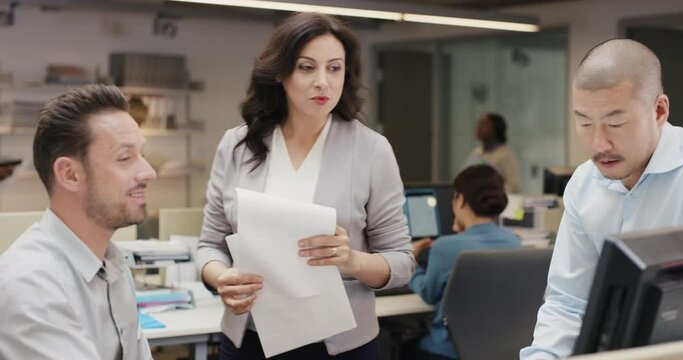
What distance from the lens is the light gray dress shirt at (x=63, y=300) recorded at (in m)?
1.55

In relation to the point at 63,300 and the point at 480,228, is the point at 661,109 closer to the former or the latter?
the point at 63,300

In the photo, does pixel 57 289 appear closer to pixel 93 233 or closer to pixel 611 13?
pixel 93 233

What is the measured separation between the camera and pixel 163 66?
8.79m

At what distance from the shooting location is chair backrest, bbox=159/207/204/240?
3.97 meters

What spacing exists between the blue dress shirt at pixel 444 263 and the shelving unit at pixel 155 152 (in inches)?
190

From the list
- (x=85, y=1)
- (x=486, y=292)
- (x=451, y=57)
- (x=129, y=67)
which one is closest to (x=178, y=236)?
(x=486, y=292)

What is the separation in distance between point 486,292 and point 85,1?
5522mm

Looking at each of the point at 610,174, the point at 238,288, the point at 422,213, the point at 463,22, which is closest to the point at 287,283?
the point at 238,288

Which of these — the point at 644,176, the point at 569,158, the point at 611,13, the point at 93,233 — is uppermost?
the point at 611,13

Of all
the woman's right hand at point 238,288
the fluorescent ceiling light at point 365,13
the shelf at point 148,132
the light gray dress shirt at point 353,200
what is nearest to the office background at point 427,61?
the shelf at point 148,132

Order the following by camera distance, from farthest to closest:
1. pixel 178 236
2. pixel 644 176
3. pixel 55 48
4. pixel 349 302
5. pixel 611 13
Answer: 1. pixel 55 48
2. pixel 611 13
3. pixel 178 236
4. pixel 349 302
5. pixel 644 176

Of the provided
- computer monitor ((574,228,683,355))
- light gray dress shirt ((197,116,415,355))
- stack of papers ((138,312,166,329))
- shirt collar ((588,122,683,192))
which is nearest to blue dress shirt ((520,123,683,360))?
shirt collar ((588,122,683,192))

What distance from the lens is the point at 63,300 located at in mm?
1604

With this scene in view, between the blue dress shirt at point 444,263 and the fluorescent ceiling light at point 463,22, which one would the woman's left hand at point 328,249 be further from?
the fluorescent ceiling light at point 463,22
